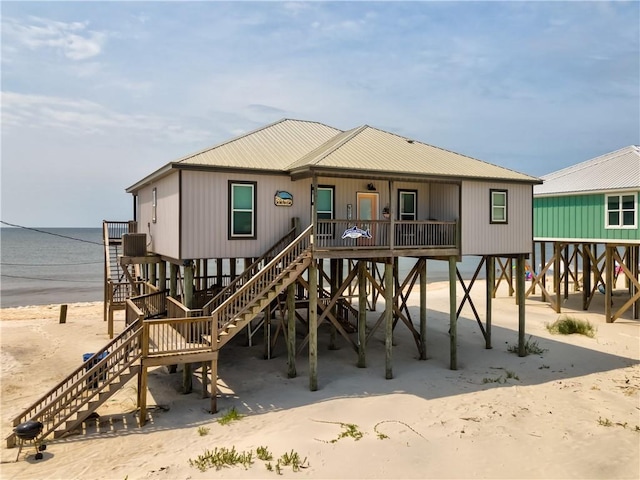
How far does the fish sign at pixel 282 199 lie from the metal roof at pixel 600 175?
17738 mm

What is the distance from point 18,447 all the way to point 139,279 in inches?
528

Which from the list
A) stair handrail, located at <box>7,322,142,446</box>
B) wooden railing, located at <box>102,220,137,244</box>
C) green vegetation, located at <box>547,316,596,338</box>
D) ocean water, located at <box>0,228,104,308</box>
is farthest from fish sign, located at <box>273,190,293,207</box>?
ocean water, located at <box>0,228,104,308</box>

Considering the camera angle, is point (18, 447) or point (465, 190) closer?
point (18, 447)

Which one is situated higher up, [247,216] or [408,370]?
[247,216]

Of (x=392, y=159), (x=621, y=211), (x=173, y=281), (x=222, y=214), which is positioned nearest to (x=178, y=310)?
(x=222, y=214)

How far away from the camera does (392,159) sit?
1831cm

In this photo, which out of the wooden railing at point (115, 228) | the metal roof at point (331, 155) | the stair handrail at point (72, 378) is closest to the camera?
the stair handrail at point (72, 378)

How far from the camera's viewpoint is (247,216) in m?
16.7

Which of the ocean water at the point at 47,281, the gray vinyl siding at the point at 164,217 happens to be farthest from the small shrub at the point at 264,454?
the ocean water at the point at 47,281

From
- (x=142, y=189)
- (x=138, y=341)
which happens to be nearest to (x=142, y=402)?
(x=138, y=341)

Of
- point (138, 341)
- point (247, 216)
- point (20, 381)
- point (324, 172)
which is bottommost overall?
point (20, 381)

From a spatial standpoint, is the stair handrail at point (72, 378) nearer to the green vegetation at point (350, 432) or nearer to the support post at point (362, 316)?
the green vegetation at point (350, 432)

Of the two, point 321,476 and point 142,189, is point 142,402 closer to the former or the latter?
point 321,476

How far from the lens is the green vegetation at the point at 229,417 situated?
43.1 ft
